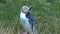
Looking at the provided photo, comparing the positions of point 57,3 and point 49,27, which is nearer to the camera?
point 49,27

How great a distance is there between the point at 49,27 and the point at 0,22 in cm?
83

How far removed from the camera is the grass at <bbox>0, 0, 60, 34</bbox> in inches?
178

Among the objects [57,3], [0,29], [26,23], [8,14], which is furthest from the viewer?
[57,3]

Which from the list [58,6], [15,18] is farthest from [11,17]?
[58,6]

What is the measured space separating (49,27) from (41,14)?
41cm

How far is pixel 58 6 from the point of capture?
16.7ft

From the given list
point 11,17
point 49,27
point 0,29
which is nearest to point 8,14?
point 11,17

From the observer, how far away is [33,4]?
16.8 ft

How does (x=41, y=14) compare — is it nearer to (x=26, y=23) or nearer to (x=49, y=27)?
(x=49, y=27)

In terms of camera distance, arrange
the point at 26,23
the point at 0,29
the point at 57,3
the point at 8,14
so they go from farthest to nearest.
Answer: the point at 57,3 < the point at 8,14 < the point at 0,29 < the point at 26,23

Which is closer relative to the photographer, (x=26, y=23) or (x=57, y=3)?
(x=26, y=23)

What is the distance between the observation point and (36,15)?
4.89 metres

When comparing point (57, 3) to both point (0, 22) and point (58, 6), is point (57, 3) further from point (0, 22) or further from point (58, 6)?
point (0, 22)

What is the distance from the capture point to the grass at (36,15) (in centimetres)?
451
